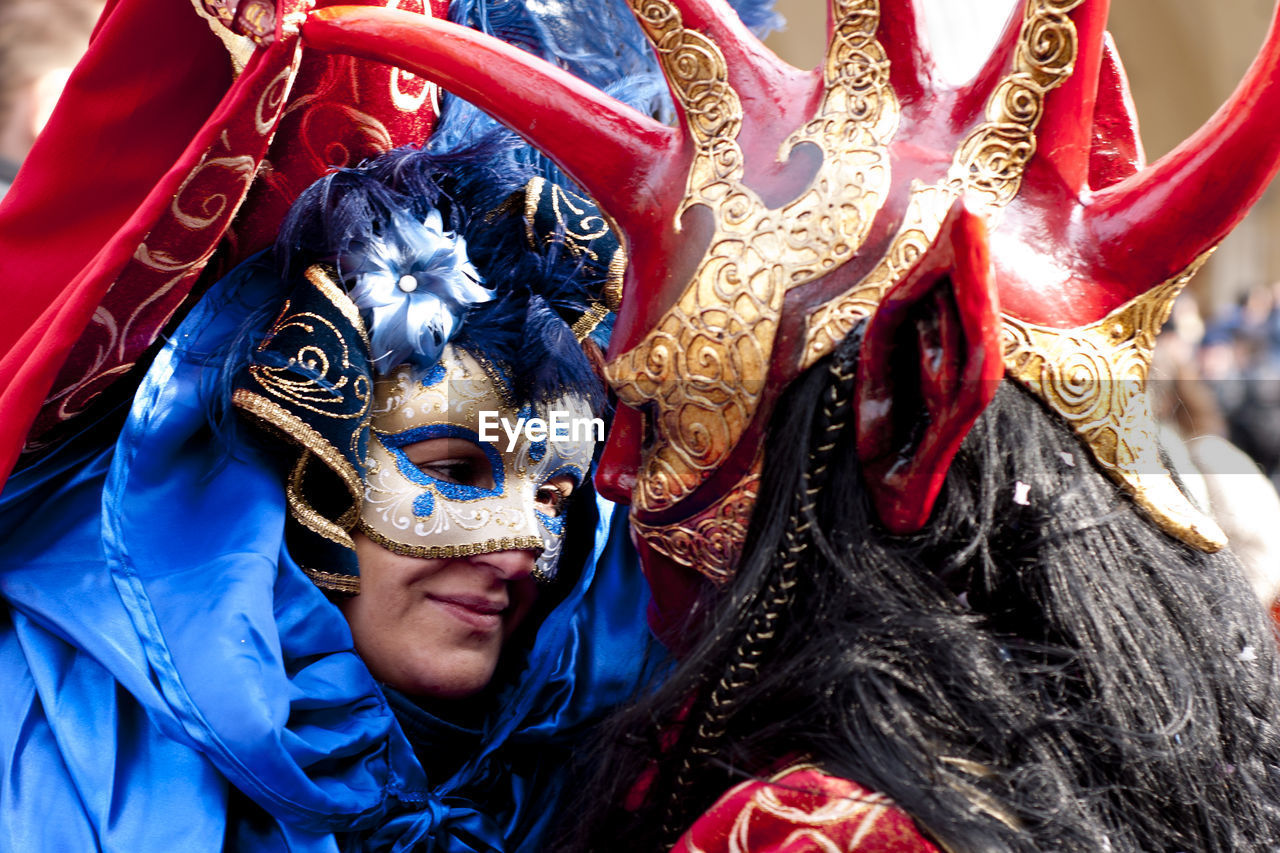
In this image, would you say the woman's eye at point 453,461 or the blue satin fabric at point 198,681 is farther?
the woman's eye at point 453,461

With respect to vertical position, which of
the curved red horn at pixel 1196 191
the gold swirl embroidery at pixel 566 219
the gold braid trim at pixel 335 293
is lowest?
the gold braid trim at pixel 335 293

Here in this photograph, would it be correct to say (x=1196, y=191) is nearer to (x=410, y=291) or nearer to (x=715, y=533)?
(x=715, y=533)

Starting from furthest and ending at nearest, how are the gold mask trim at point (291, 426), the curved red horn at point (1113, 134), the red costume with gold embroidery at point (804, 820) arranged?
the gold mask trim at point (291, 426) < the curved red horn at point (1113, 134) < the red costume with gold embroidery at point (804, 820)

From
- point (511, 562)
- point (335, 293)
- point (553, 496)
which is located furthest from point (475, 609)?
point (335, 293)

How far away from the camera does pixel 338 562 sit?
168 cm

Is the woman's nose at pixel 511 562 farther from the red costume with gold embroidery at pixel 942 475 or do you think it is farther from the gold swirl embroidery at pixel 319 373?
the red costume with gold embroidery at pixel 942 475

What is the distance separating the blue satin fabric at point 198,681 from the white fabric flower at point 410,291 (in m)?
0.16

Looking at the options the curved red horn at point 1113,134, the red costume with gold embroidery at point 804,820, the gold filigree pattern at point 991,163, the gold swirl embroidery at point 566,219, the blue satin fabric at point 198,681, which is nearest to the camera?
the red costume with gold embroidery at point 804,820

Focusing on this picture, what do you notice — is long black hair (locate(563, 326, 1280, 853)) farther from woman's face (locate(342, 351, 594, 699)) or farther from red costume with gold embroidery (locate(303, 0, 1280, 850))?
woman's face (locate(342, 351, 594, 699))

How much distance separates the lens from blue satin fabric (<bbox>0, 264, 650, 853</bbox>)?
1.42 m

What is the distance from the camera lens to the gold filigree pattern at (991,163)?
3.46 feet

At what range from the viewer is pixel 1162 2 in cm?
1144

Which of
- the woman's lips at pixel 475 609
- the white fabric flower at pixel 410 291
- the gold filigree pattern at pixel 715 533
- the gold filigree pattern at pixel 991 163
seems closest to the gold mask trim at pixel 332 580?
the woman's lips at pixel 475 609

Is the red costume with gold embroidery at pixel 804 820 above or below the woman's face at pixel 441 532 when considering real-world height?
above
